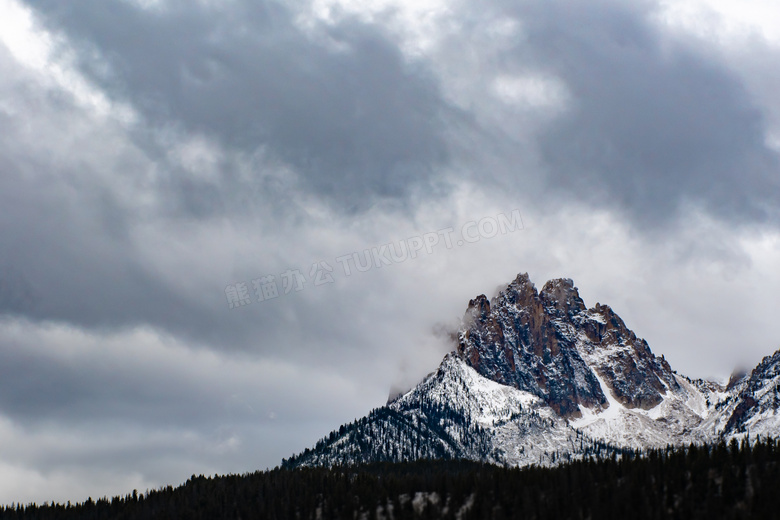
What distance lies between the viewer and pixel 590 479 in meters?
198

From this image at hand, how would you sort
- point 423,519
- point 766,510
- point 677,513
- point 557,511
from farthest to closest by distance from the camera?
point 423,519 < point 557,511 < point 677,513 < point 766,510

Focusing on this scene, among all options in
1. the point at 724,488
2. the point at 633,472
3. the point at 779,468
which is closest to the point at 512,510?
the point at 633,472

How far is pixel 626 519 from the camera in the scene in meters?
172

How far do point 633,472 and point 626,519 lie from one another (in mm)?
24509

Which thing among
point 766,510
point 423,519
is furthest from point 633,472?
point 423,519

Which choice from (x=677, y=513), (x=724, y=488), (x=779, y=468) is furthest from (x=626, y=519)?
(x=779, y=468)

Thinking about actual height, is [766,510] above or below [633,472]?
below

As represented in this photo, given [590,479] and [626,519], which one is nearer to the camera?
[626,519]

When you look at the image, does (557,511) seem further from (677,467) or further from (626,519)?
(677,467)

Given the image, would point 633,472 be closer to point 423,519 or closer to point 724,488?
point 724,488

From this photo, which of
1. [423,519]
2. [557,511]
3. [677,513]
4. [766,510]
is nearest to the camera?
[766,510]

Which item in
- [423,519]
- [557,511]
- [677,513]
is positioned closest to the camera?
[677,513]

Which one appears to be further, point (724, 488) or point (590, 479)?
point (590, 479)

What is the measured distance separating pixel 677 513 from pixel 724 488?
45.6 ft
